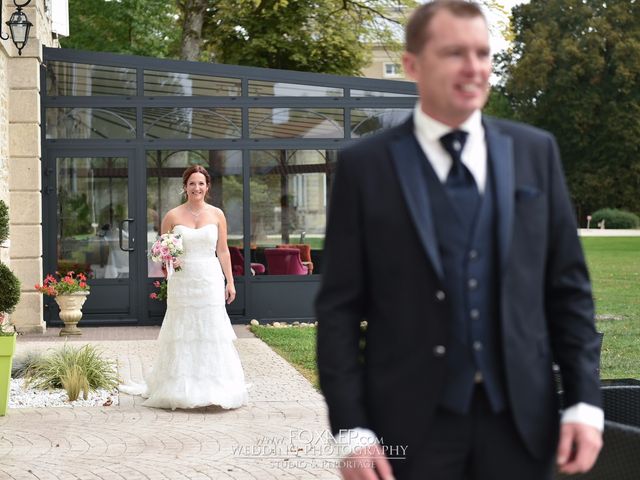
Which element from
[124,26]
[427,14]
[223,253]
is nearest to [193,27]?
[124,26]

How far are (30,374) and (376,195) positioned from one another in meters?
8.43

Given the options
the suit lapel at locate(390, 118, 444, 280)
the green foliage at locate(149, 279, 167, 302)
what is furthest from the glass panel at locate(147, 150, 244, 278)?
the suit lapel at locate(390, 118, 444, 280)

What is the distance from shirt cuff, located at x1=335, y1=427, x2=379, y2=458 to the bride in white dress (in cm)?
690

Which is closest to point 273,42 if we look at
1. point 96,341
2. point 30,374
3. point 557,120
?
point 96,341

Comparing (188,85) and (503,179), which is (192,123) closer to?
(188,85)

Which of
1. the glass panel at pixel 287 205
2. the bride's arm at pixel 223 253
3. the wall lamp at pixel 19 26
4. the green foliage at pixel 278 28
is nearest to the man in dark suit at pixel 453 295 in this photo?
the bride's arm at pixel 223 253

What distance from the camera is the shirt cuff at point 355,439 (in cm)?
276

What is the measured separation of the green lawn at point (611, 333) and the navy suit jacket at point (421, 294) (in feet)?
26.5

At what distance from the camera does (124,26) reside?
32.9 m

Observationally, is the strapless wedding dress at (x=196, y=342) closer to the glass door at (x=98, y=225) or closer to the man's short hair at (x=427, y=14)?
the man's short hair at (x=427, y=14)

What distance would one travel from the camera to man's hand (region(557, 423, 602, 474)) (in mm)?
2818

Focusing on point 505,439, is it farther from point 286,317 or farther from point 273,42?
point 273,42

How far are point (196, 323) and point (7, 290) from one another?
5.38 feet

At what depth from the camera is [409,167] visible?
283cm
